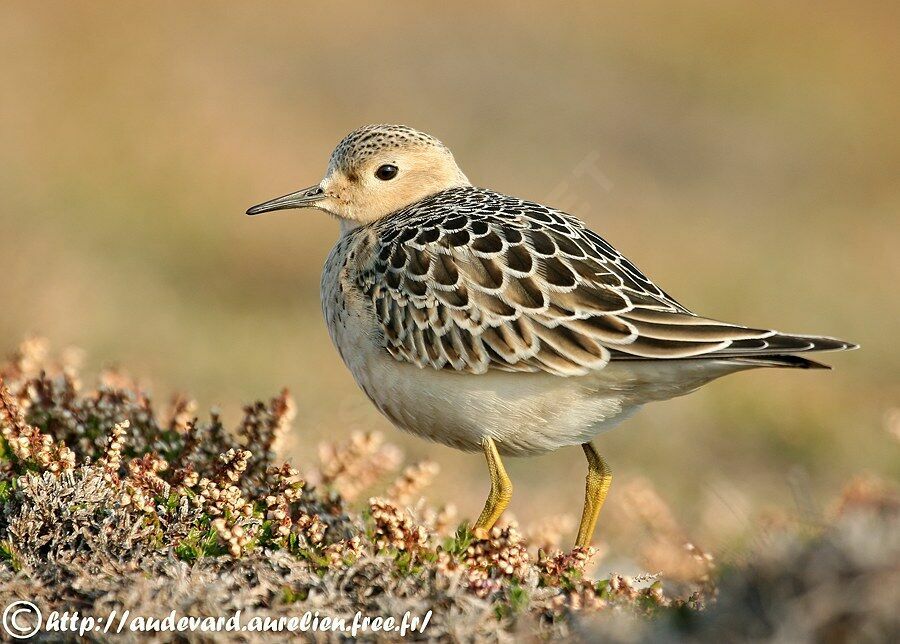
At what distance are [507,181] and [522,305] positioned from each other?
42.8 ft

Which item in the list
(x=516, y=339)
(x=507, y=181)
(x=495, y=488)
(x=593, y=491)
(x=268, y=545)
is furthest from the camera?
(x=507, y=181)

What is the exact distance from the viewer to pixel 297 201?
6.57 metres

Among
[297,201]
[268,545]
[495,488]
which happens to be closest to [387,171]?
[297,201]

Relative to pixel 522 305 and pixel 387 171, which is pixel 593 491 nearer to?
pixel 522 305

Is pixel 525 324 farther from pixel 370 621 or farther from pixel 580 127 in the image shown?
pixel 580 127

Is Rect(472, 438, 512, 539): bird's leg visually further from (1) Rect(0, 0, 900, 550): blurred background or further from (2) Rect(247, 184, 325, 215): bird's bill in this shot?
(2) Rect(247, 184, 325, 215): bird's bill

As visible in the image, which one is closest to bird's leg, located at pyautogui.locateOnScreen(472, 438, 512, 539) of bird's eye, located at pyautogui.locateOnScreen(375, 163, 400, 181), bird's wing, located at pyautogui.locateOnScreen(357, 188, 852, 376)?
bird's wing, located at pyautogui.locateOnScreen(357, 188, 852, 376)

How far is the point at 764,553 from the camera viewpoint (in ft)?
10.9

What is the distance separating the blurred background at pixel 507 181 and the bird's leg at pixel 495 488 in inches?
43.5

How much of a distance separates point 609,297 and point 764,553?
204cm

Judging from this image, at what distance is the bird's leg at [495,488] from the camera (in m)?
5.22

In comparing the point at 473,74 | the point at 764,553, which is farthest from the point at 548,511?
the point at 473,74

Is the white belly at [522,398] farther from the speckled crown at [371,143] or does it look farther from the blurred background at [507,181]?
the speckled crown at [371,143]

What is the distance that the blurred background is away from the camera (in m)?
10.4
